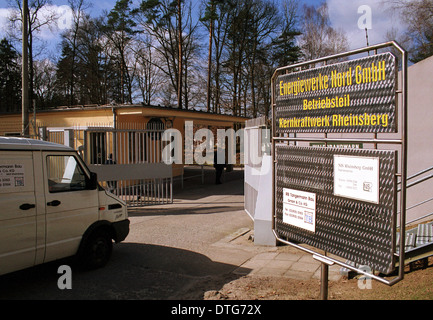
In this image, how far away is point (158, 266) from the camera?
644 cm


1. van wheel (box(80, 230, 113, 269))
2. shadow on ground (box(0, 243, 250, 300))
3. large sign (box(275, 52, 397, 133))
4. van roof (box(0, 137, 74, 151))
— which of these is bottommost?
shadow on ground (box(0, 243, 250, 300))

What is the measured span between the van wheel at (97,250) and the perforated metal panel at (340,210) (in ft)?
10.5

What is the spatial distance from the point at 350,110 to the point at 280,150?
1.20 metres

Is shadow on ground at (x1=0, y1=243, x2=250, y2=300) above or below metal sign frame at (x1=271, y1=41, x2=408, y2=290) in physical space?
below

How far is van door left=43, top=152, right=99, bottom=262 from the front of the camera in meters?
5.35

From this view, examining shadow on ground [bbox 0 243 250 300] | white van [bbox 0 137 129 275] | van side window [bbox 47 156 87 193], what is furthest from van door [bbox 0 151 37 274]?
shadow on ground [bbox 0 243 250 300]

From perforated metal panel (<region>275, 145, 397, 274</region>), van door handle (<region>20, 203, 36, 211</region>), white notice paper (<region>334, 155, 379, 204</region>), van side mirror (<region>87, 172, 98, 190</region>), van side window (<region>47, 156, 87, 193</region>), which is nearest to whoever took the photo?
perforated metal panel (<region>275, 145, 397, 274</region>)

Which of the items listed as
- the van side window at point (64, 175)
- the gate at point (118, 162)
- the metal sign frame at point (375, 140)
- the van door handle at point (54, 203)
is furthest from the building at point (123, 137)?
the metal sign frame at point (375, 140)

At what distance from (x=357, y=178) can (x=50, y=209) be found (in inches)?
169

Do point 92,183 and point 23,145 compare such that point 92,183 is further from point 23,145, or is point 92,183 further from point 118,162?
point 118,162

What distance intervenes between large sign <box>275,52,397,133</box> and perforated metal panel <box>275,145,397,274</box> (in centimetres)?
27

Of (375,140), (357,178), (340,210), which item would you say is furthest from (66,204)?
(375,140)

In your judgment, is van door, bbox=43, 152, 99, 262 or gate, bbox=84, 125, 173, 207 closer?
van door, bbox=43, 152, 99, 262

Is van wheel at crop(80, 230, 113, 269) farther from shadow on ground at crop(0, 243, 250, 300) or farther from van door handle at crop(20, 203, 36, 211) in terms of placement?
van door handle at crop(20, 203, 36, 211)
